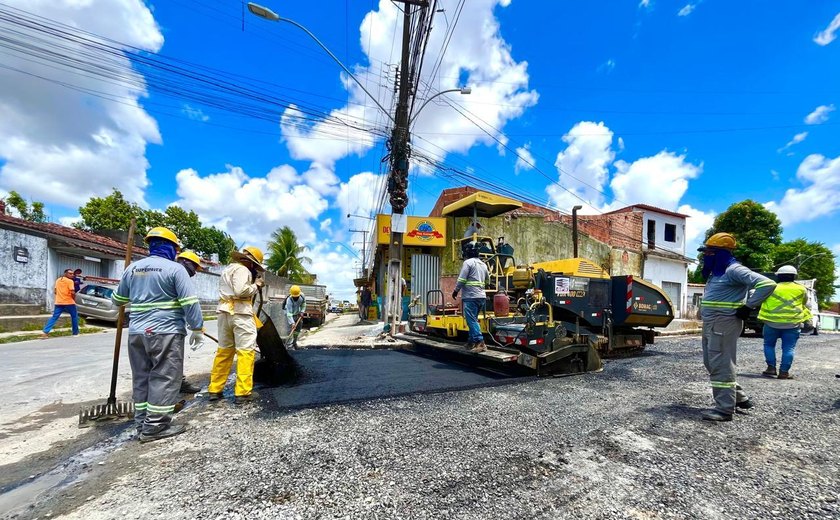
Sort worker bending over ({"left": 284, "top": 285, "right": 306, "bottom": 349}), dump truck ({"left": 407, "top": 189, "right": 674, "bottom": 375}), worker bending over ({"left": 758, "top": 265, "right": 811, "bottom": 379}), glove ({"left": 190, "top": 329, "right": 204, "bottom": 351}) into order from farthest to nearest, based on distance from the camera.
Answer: worker bending over ({"left": 284, "top": 285, "right": 306, "bottom": 349}), worker bending over ({"left": 758, "top": 265, "right": 811, "bottom": 379}), dump truck ({"left": 407, "top": 189, "right": 674, "bottom": 375}), glove ({"left": 190, "top": 329, "right": 204, "bottom": 351})

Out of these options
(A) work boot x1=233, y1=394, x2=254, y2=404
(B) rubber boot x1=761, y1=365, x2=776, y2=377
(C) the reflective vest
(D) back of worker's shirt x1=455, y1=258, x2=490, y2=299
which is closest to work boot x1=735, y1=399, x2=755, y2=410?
(C) the reflective vest

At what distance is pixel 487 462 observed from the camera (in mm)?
2473

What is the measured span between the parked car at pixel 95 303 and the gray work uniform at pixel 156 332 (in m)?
11.1

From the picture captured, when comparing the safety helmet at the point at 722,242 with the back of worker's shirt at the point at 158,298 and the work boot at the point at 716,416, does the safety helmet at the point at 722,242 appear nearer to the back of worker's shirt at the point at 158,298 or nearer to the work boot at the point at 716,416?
the work boot at the point at 716,416

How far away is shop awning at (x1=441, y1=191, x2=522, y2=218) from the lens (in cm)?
749

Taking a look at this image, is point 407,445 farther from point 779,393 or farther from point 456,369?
point 779,393

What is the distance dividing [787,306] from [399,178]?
7.82 metres

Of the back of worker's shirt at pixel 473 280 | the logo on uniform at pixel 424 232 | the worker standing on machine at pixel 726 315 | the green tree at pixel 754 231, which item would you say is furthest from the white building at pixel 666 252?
the worker standing on machine at pixel 726 315

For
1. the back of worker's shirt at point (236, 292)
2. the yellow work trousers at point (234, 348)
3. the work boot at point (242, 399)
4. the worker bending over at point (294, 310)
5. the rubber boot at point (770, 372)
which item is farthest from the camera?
the worker bending over at point (294, 310)

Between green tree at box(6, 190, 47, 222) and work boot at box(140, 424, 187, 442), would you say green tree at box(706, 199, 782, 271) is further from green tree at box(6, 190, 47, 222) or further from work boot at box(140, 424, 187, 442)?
Result: green tree at box(6, 190, 47, 222)

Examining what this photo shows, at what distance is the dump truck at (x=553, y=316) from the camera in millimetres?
5117

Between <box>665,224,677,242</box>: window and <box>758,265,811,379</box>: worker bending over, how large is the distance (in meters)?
21.4

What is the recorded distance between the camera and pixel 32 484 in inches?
89.9

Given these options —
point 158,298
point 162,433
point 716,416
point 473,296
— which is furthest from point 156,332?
point 716,416
